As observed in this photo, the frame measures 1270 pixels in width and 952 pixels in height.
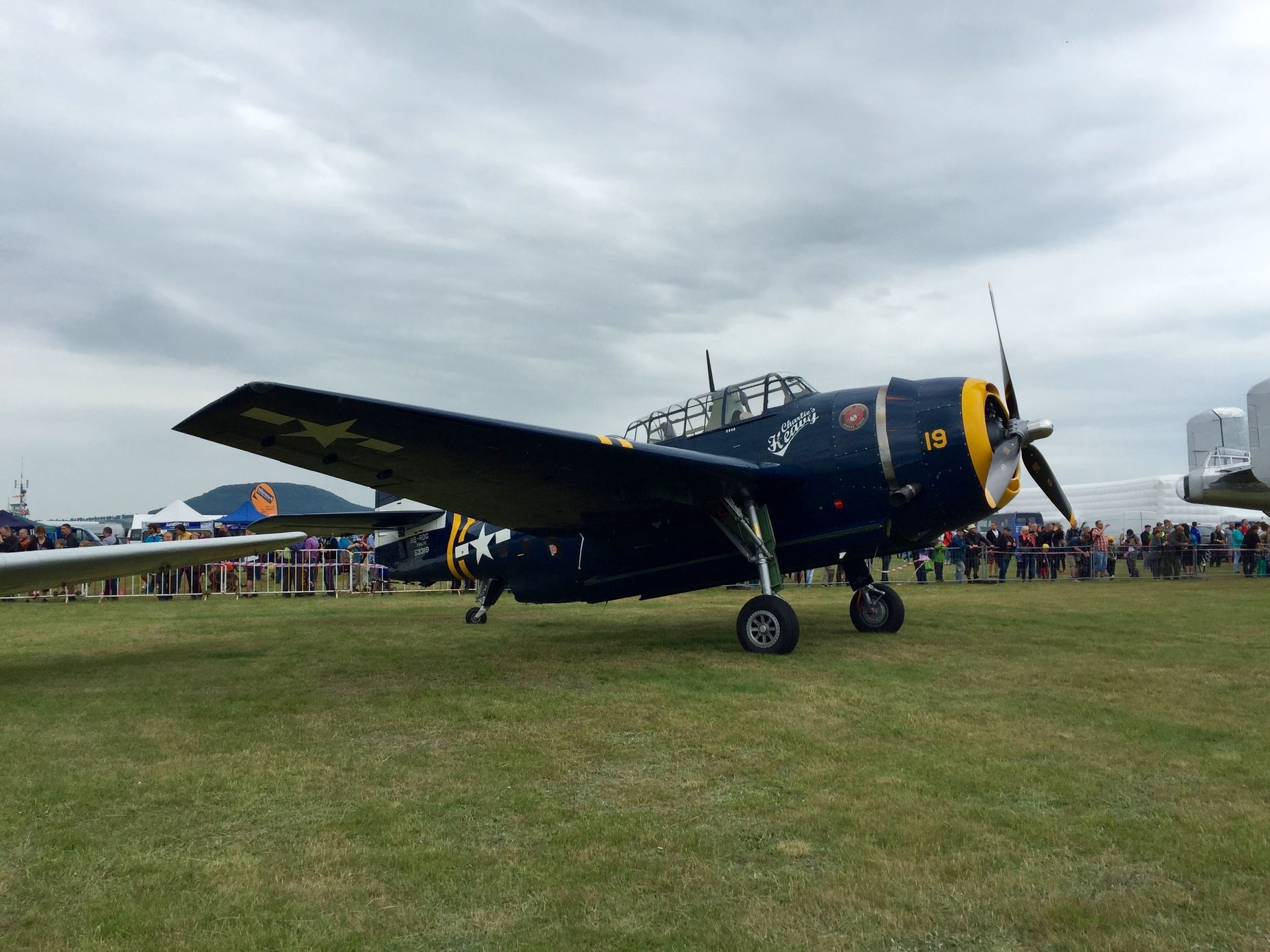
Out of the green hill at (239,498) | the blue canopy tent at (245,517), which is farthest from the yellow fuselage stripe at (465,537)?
the green hill at (239,498)

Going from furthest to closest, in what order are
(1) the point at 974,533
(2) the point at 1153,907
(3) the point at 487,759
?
(1) the point at 974,533 < (3) the point at 487,759 < (2) the point at 1153,907

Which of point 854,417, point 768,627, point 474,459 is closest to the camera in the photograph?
point 474,459

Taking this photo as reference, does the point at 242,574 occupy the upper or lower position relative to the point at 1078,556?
upper

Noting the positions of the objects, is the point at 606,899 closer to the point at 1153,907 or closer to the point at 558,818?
the point at 558,818

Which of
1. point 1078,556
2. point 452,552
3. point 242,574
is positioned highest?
point 452,552

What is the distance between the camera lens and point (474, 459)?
7.84m

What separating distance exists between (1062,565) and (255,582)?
2284 cm

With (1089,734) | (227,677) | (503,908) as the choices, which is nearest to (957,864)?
(503,908)

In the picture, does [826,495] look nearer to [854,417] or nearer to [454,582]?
[854,417]

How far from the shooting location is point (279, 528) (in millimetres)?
11922

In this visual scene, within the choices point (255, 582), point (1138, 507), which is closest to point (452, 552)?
point (255, 582)

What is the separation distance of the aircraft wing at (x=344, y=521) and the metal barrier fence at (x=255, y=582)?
5962 mm

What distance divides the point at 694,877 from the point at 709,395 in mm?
7684

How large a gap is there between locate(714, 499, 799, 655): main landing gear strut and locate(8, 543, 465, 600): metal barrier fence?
11729 millimetres
